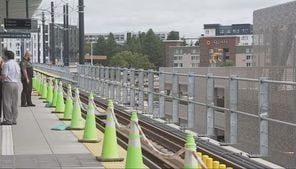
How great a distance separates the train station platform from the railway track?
1118mm

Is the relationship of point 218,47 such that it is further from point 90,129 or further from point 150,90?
point 90,129

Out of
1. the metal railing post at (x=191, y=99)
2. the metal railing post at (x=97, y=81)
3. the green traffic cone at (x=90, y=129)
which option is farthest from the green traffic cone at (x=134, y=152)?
the metal railing post at (x=97, y=81)

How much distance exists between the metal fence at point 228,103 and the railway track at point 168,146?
1.24ft

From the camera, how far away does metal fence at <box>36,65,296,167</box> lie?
11391 mm

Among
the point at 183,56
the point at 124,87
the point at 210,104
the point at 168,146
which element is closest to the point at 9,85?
the point at 168,146

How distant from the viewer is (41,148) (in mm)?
11883

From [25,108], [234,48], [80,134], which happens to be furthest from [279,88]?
[234,48]

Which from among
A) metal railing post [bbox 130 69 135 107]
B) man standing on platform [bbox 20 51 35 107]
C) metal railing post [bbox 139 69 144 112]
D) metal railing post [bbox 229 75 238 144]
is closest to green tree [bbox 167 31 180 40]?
Result: metal railing post [bbox 130 69 135 107]

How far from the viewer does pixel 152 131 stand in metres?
15.9

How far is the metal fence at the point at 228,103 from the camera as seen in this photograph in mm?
11391

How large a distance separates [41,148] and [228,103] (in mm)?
4369

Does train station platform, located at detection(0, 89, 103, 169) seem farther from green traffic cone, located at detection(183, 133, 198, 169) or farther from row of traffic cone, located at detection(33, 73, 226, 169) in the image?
green traffic cone, located at detection(183, 133, 198, 169)

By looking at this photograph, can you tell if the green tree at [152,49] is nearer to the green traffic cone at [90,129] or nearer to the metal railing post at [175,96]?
the metal railing post at [175,96]

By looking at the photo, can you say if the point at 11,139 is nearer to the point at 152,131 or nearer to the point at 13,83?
the point at 13,83
